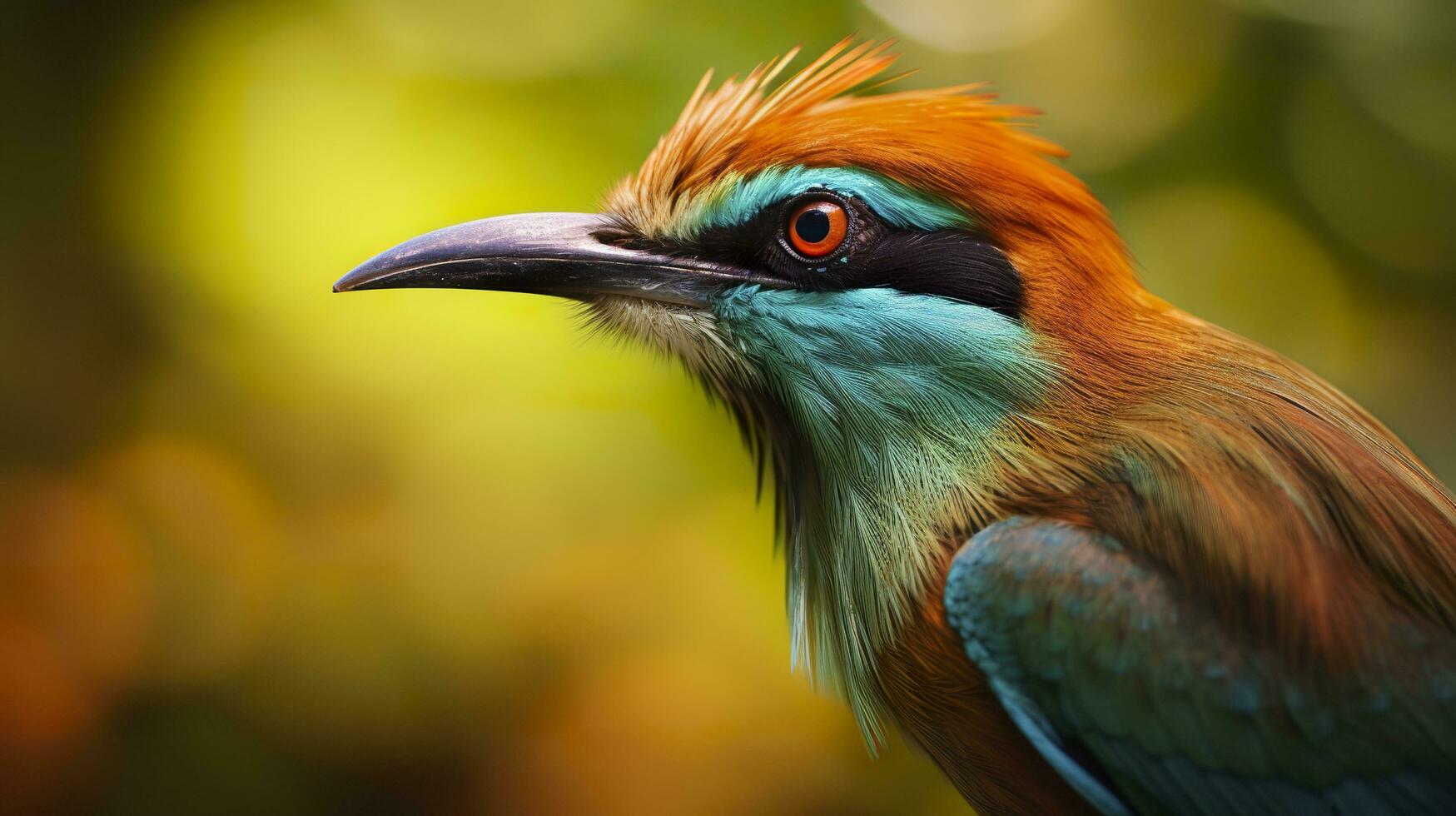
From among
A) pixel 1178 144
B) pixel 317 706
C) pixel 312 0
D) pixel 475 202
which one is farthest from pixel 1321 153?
pixel 317 706

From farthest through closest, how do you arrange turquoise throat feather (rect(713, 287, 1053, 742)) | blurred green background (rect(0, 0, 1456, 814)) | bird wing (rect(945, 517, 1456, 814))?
blurred green background (rect(0, 0, 1456, 814))
turquoise throat feather (rect(713, 287, 1053, 742))
bird wing (rect(945, 517, 1456, 814))

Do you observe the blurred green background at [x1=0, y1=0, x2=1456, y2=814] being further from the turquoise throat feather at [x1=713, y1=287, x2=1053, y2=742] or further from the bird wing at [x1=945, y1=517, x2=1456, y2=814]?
the bird wing at [x1=945, y1=517, x2=1456, y2=814]

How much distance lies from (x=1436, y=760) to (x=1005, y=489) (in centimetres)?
81

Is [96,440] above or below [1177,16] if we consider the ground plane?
below

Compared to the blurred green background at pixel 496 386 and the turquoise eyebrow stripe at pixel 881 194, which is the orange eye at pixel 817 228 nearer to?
the turquoise eyebrow stripe at pixel 881 194

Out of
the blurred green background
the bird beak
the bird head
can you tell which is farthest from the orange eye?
the blurred green background

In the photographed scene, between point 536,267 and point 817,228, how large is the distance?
0.60 metres

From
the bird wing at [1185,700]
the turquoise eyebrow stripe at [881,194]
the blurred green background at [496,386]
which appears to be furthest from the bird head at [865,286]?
the blurred green background at [496,386]

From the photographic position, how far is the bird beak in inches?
87.5

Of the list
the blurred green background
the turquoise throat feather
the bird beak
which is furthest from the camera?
the blurred green background

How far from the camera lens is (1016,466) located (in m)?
1.97

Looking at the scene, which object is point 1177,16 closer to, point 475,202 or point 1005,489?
point 475,202

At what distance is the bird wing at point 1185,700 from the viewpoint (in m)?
1.75

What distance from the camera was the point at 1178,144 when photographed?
4.96m
